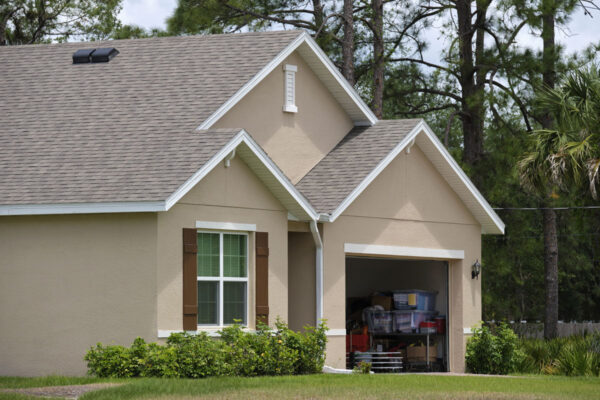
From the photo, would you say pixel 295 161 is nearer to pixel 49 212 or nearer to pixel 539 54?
pixel 49 212

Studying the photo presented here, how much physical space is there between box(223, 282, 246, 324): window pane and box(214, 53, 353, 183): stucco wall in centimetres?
363

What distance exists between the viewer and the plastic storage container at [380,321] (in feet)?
80.5

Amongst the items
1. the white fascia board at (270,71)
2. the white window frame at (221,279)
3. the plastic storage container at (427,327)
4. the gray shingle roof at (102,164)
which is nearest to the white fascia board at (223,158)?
the gray shingle roof at (102,164)

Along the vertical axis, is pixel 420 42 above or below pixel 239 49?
above

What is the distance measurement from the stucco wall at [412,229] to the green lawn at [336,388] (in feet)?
11.6

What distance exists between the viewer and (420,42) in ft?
123

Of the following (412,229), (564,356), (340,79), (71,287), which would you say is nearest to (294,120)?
(340,79)

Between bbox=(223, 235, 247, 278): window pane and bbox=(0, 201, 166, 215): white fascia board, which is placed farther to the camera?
bbox=(223, 235, 247, 278): window pane

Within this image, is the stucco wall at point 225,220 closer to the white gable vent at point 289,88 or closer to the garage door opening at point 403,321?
the white gable vent at point 289,88

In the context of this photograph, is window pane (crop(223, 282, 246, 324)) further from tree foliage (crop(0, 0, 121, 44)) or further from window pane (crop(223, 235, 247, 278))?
tree foliage (crop(0, 0, 121, 44))

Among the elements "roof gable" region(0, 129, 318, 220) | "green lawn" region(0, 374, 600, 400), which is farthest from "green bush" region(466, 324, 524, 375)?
"roof gable" region(0, 129, 318, 220)

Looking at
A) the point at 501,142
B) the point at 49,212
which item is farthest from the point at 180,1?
the point at 49,212

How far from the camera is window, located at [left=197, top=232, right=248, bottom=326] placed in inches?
750

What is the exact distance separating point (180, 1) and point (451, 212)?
1391 cm
